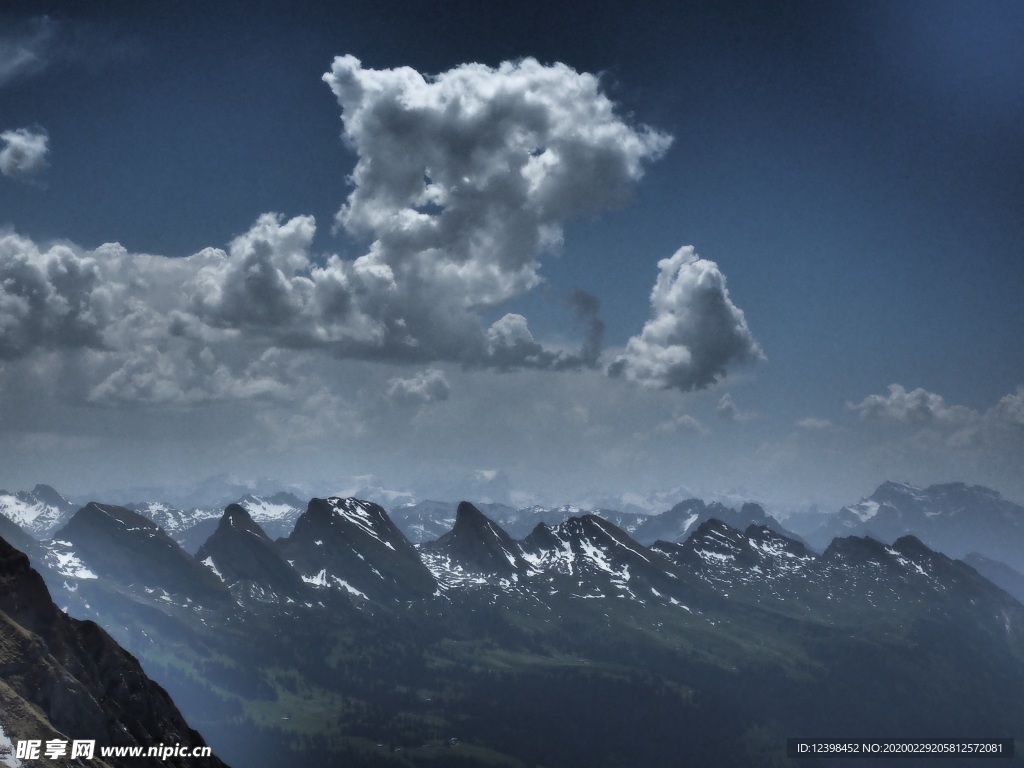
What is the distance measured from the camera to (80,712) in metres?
133

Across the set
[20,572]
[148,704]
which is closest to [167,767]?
[148,704]

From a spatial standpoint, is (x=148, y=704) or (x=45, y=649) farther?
(x=148, y=704)

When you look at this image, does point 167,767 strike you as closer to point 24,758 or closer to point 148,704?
point 148,704

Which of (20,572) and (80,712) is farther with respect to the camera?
(20,572)

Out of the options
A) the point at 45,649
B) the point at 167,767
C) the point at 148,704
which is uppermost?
the point at 45,649

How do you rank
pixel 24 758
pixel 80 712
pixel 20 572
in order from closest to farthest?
pixel 24 758 → pixel 80 712 → pixel 20 572

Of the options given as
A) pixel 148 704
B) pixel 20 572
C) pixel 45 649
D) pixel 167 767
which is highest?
pixel 20 572

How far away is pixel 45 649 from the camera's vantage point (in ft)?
458

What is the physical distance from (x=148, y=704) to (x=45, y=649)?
23329 millimetres

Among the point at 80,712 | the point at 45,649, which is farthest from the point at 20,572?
the point at 80,712

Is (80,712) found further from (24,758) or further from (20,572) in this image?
(20,572)

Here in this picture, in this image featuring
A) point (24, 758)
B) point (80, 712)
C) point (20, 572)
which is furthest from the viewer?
point (20, 572)

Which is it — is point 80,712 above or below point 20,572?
below

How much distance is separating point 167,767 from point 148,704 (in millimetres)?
16514
